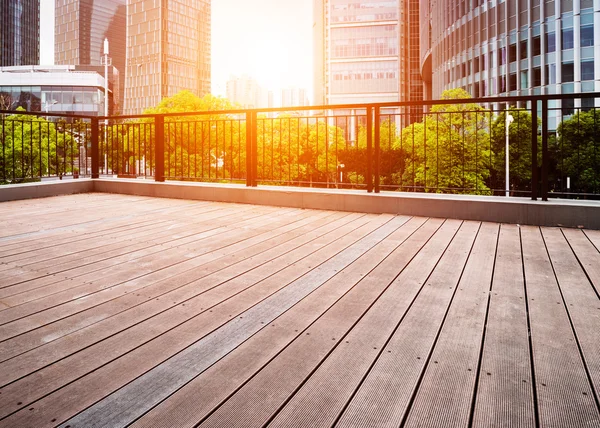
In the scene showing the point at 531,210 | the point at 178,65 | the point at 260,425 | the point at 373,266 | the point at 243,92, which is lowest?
the point at 260,425

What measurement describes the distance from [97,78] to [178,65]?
44.6m

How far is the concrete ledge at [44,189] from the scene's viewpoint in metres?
6.22

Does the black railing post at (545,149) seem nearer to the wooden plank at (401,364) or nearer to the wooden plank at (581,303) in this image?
the wooden plank at (581,303)

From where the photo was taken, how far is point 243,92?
199625mm

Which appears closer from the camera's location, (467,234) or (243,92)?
(467,234)

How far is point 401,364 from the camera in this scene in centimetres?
154

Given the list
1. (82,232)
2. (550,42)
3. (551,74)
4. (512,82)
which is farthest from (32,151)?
(512,82)

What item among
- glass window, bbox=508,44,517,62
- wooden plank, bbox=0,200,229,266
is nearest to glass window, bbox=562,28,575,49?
glass window, bbox=508,44,517,62

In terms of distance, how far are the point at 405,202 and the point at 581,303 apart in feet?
9.63

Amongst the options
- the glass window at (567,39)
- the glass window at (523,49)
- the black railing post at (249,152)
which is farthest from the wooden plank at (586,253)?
the glass window at (523,49)

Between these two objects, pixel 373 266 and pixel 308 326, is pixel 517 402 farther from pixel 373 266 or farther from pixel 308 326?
pixel 373 266

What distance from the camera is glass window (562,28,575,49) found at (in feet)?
108

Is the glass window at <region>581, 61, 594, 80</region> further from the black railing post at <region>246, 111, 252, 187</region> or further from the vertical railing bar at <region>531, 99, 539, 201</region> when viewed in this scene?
the black railing post at <region>246, 111, 252, 187</region>

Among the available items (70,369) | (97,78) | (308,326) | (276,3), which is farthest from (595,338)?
(276,3)
